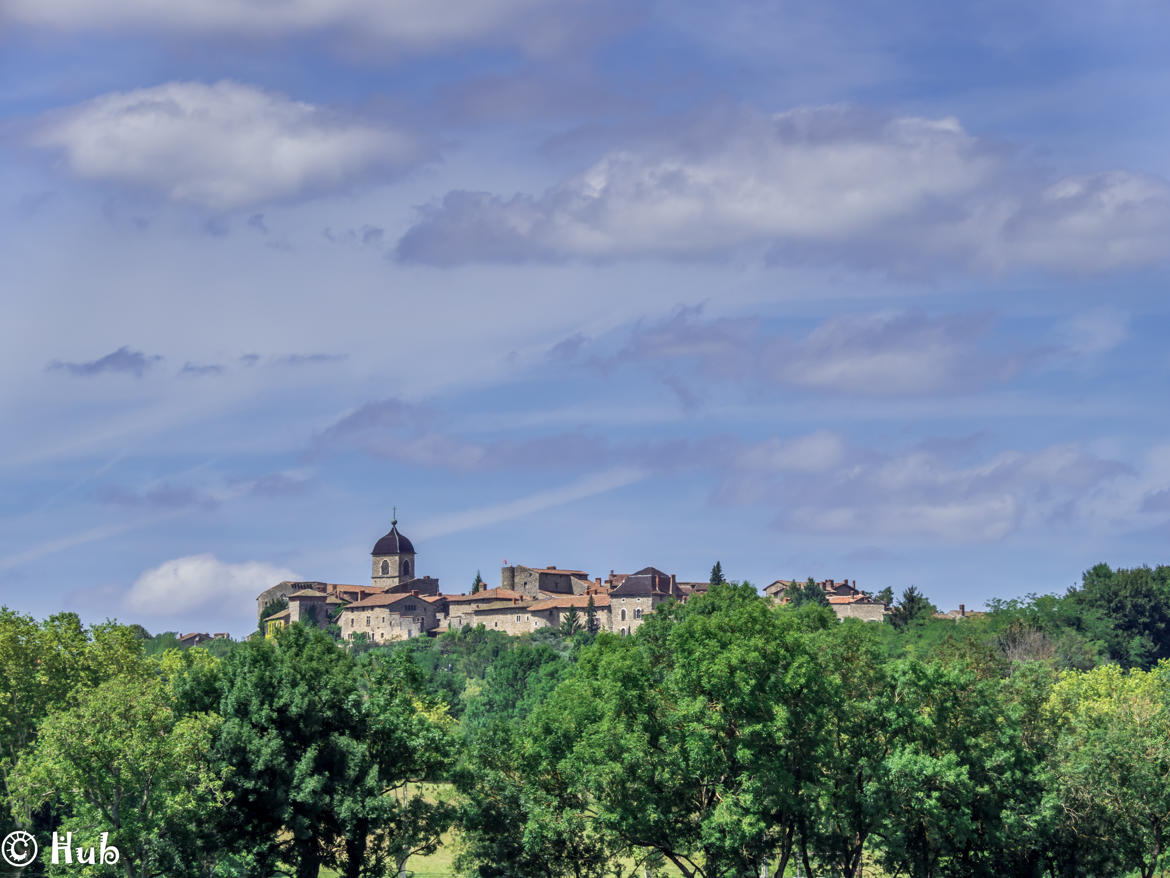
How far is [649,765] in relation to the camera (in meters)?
43.9

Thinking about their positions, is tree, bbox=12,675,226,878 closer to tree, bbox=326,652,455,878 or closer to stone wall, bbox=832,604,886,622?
tree, bbox=326,652,455,878

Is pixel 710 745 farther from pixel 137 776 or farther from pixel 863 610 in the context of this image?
pixel 863 610

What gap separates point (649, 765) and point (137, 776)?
14.8m

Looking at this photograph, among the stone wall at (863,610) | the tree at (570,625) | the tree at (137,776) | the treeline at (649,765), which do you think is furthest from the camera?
the stone wall at (863,610)

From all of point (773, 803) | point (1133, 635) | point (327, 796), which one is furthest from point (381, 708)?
A: point (1133, 635)

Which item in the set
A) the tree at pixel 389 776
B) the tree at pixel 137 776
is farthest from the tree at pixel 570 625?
the tree at pixel 137 776

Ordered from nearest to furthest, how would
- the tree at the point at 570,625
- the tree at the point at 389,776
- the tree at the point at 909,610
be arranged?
the tree at the point at 389,776 < the tree at the point at 909,610 < the tree at the point at 570,625

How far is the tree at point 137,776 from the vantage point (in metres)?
41.1

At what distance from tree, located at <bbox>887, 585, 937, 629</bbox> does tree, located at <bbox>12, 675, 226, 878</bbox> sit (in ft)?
362
